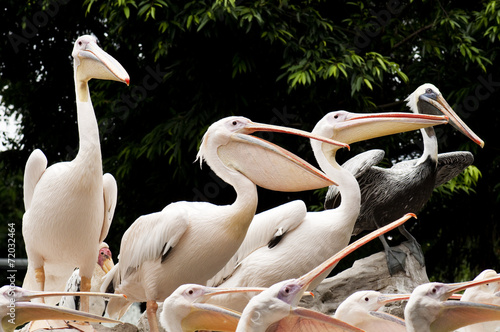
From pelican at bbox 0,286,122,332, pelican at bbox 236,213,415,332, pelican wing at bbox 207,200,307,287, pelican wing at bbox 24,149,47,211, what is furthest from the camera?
pelican wing at bbox 207,200,307,287

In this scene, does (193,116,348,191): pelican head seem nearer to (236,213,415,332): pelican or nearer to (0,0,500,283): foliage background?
(236,213,415,332): pelican

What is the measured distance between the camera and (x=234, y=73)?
7.48m

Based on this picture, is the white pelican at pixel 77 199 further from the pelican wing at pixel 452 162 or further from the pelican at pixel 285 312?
the pelican wing at pixel 452 162

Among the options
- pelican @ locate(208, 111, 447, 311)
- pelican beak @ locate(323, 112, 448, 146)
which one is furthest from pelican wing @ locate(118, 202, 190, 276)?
pelican beak @ locate(323, 112, 448, 146)

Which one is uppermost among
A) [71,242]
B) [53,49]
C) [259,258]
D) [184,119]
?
[53,49]

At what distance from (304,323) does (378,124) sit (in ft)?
6.92

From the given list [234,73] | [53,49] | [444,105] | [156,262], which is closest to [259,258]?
[156,262]

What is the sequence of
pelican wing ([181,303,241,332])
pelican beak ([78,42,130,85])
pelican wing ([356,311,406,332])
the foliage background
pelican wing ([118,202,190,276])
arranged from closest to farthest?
pelican wing ([181,303,241,332]) < pelican wing ([356,311,406,332]) < pelican wing ([118,202,190,276]) < pelican beak ([78,42,130,85]) < the foliage background

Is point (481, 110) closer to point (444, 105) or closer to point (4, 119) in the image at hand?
point (444, 105)

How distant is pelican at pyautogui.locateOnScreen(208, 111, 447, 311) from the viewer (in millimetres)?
4820

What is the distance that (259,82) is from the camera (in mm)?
8219

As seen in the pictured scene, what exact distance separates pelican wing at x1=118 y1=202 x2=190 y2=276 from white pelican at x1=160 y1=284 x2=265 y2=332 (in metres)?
0.64

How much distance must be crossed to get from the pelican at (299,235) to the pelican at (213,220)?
0.45 meters

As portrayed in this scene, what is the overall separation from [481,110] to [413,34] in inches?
45.0
